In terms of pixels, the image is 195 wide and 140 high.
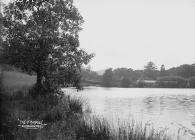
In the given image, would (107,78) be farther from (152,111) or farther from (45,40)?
(45,40)

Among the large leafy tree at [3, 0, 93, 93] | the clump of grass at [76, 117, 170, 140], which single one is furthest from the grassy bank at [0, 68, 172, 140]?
the large leafy tree at [3, 0, 93, 93]

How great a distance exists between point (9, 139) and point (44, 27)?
1756 cm

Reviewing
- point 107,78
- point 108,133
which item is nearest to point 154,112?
point 108,133

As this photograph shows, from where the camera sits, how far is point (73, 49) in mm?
29609

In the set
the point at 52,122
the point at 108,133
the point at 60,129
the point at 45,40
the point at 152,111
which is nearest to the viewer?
the point at 108,133

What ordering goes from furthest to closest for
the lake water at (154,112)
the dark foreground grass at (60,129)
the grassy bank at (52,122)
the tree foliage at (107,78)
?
the tree foliage at (107,78) < the lake water at (154,112) < the grassy bank at (52,122) < the dark foreground grass at (60,129)

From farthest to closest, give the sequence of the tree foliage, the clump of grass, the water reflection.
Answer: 1. the tree foliage
2. the water reflection
3. the clump of grass

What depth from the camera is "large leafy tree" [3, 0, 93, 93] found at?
88.2 feet

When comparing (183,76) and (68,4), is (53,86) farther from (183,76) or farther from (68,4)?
(183,76)

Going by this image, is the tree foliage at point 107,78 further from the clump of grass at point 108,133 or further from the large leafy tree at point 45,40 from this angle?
the clump of grass at point 108,133

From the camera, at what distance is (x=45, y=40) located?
2658 cm

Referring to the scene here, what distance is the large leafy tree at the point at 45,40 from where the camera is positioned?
2689 cm

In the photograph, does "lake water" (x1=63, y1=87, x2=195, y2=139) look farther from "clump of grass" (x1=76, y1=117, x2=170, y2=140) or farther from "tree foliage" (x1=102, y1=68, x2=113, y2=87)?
"tree foliage" (x1=102, y1=68, x2=113, y2=87)

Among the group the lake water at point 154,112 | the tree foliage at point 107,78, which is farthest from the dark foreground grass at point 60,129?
the tree foliage at point 107,78
